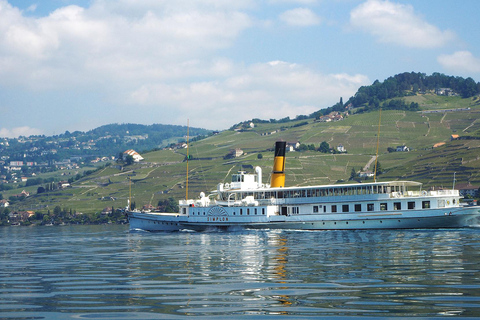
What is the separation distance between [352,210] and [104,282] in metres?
37.2

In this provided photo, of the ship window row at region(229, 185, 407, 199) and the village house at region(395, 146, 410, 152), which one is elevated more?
the village house at region(395, 146, 410, 152)

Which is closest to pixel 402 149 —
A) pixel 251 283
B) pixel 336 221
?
pixel 336 221

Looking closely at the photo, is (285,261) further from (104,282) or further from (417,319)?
(417,319)

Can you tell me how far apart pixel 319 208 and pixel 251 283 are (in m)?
37.8

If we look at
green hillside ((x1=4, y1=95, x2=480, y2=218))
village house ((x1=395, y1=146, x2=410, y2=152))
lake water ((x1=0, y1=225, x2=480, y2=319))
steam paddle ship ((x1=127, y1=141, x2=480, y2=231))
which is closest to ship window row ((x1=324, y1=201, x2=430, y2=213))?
steam paddle ship ((x1=127, y1=141, x2=480, y2=231))

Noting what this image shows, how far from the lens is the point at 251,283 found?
2230 centimetres

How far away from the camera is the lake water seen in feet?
55.1

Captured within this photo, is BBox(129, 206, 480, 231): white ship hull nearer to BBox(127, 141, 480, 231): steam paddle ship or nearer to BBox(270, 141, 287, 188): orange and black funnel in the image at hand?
BBox(127, 141, 480, 231): steam paddle ship

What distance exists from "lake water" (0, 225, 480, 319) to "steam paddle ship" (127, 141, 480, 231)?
16392 millimetres

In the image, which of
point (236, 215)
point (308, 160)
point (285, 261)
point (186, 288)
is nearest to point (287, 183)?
point (308, 160)

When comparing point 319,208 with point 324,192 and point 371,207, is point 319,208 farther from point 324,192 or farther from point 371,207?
point 371,207

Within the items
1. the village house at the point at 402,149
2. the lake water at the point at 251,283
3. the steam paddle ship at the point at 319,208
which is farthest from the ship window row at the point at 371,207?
the village house at the point at 402,149

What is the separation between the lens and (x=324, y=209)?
59000 millimetres

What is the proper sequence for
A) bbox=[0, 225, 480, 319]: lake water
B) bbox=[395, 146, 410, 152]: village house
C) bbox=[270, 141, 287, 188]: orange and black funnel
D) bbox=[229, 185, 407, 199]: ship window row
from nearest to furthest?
bbox=[0, 225, 480, 319]: lake water → bbox=[229, 185, 407, 199]: ship window row → bbox=[270, 141, 287, 188]: orange and black funnel → bbox=[395, 146, 410, 152]: village house
